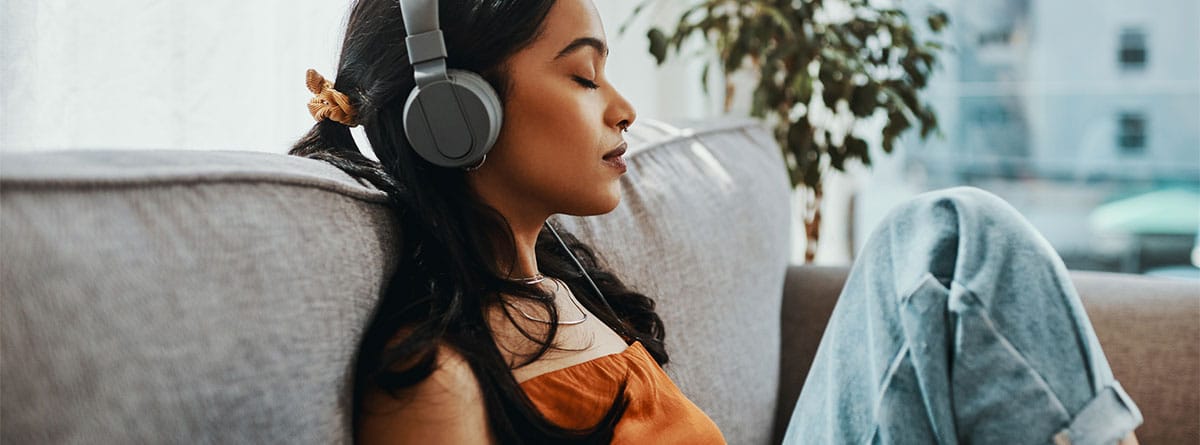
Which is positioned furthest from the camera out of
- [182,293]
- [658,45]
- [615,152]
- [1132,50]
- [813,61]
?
[1132,50]

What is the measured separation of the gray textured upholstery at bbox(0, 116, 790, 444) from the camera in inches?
19.5

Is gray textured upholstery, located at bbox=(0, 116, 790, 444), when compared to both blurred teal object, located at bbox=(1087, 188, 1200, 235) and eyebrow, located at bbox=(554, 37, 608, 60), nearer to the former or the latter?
eyebrow, located at bbox=(554, 37, 608, 60)

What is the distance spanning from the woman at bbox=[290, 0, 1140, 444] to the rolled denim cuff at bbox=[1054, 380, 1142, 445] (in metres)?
0.11

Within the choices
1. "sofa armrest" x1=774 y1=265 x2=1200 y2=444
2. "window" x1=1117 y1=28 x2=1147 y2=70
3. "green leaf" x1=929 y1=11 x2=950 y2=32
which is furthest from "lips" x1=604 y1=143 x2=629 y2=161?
"window" x1=1117 y1=28 x2=1147 y2=70

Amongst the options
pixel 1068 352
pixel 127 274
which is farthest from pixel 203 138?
pixel 1068 352

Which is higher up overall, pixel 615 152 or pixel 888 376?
pixel 615 152

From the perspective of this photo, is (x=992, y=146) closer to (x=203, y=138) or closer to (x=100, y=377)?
(x=203, y=138)

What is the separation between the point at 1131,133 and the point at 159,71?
2738 millimetres

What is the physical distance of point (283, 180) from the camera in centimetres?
66

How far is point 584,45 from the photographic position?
86 cm

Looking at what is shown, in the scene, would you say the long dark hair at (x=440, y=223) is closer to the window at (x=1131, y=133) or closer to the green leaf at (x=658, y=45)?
the green leaf at (x=658, y=45)

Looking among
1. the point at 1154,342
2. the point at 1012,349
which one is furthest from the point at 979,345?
the point at 1154,342

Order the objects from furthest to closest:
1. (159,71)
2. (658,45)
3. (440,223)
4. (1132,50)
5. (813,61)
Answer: (1132,50), (813,61), (658,45), (159,71), (440,223)

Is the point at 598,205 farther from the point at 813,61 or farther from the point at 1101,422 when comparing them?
the point at 813,61
